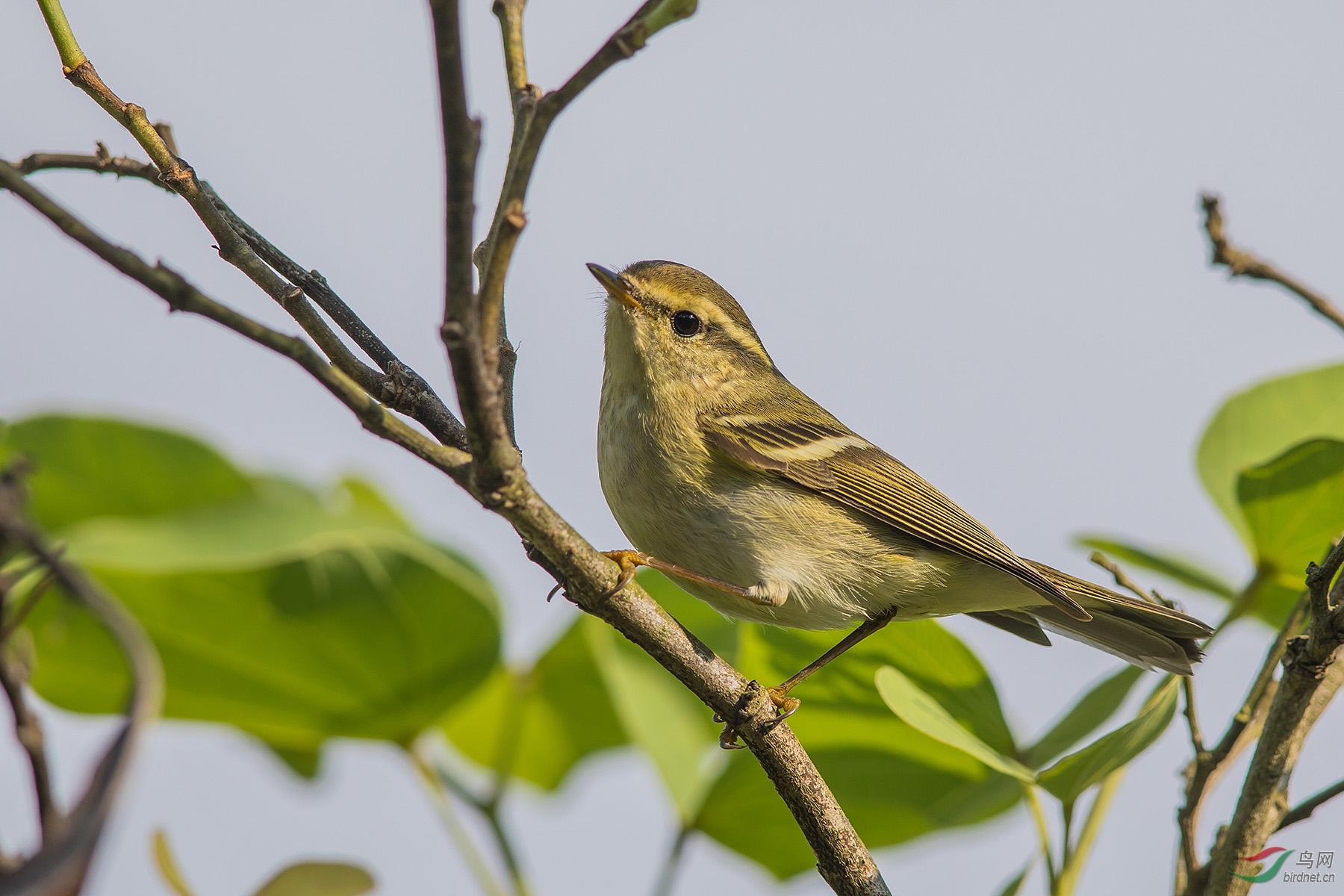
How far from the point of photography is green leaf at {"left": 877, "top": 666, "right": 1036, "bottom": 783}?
1.69 meters

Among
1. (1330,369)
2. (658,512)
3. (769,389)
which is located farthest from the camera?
(769,389)

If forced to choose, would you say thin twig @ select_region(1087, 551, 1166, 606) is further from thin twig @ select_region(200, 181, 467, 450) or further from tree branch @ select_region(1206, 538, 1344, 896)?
thin twig @ select_region(200, 181, 467, 450)

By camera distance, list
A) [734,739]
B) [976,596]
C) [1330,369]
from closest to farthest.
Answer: [734,739] < [1330,369] < [976,596]

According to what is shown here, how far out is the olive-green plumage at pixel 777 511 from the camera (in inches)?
101

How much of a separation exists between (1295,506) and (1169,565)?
271 mm

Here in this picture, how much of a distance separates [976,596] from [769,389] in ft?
2.82

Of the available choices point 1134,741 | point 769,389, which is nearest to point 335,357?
point 1134,741

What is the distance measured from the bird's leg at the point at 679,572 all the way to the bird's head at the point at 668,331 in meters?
0.56

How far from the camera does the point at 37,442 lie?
134 cm

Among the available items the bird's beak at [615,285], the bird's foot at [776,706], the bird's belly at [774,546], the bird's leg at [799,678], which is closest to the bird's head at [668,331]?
the bird's beak at [615,285]

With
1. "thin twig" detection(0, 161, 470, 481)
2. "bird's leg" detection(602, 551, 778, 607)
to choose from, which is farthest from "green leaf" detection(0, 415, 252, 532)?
"bird's leg" detection(602, 551, 778, 607)

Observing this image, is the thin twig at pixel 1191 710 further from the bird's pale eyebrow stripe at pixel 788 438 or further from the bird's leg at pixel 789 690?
the bird's pale eyebrow stripe at pixel 788 438

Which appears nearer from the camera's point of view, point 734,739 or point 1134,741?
point 1134,741

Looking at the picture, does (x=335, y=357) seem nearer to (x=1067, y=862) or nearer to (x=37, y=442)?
(x=37, y=442)
